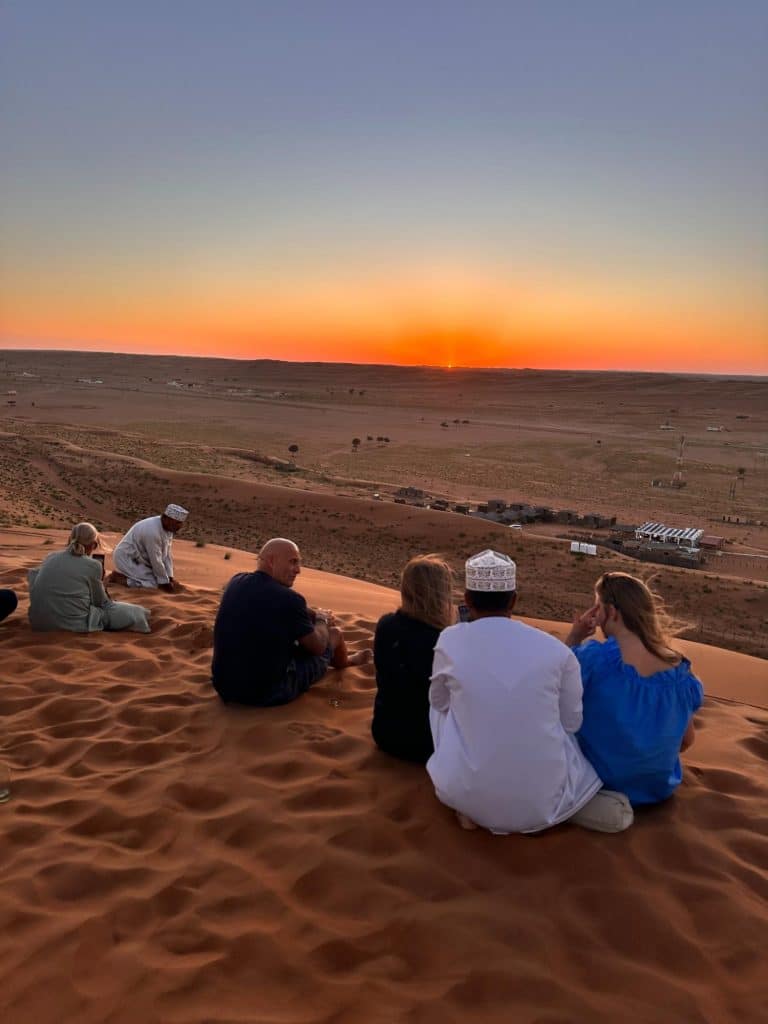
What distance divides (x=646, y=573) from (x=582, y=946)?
14.1 meters

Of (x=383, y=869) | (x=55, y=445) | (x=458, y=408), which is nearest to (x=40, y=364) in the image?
(x=458, y=408)

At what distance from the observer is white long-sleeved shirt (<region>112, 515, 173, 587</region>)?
7.71 metres

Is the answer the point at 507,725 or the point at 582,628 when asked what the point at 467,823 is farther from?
the point at 582,628

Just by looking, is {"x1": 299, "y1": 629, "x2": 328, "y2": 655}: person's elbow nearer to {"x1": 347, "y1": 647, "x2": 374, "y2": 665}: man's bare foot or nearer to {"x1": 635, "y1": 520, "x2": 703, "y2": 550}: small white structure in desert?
{"x1": 347, "y1": 647, "x2": 374, "y2": 665}: man's bare foot

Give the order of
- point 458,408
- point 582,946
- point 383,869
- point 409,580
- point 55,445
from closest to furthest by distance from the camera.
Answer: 1. point 582,946
2. point 383,869
3. point 409,580
4. point 55,445
5. point 458,408

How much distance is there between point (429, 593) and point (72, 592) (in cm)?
364

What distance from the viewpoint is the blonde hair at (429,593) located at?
375cm

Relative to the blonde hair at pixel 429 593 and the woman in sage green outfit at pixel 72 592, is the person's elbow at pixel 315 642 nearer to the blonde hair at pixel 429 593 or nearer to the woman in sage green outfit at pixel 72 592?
the blonde hair at pixel 429 593

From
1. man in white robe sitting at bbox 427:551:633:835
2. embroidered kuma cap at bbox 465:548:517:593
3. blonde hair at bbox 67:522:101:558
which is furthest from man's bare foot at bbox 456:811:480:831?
blonde hair at bbox 67:522:101:558

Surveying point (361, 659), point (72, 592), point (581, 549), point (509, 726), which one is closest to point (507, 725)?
point (509, 726)

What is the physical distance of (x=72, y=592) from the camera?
5.95m

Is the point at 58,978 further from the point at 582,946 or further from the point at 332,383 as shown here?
the point at 332,383

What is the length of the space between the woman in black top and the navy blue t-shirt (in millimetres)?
751

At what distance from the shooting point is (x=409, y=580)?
381 cm
